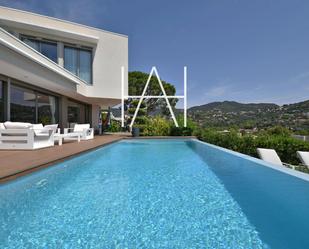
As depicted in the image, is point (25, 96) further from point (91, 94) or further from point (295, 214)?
point (295, 214)

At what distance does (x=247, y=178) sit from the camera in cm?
439

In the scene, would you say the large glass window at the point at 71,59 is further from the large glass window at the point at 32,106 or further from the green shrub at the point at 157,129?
the green shrub at the point at 157,129

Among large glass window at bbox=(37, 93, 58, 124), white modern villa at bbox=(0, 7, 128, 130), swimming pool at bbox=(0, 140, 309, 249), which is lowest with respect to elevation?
swimming pool at bbox=(0, 140, 309, 249)

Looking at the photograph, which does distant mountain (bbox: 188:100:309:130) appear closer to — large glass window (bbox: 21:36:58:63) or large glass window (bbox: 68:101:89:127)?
large glass window (bbox: 68:101:89:127)

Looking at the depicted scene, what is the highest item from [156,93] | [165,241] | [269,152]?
[156,93]

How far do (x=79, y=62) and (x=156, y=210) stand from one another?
14.3m

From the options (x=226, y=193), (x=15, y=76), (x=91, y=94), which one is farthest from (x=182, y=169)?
(x=91, y=94)

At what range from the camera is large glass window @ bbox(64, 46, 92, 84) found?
14914mm

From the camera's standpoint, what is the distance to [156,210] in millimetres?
3064

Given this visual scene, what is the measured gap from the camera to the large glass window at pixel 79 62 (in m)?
14.9

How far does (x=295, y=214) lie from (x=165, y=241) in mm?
1681

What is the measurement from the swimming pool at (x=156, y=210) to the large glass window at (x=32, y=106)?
6.81 meters

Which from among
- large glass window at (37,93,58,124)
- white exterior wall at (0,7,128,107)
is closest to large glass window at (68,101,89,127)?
large glass window at (37,93,58,124)

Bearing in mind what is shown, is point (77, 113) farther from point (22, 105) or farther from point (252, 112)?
point (252, 112)
